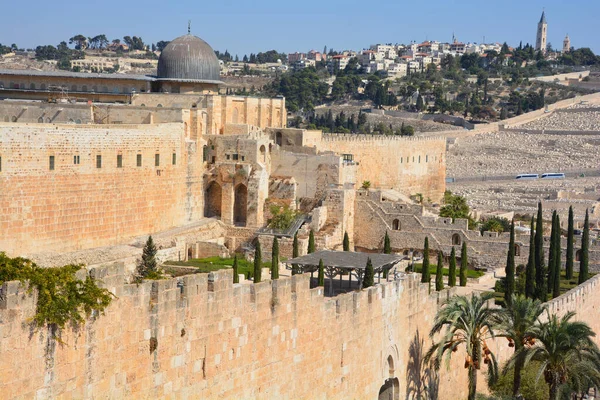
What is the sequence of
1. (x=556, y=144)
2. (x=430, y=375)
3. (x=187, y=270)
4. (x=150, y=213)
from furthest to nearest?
(x=556, y=144), (x=150, y=213), (x=187, y=270), (x=430, y=375)

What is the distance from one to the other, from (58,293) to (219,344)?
112 inches

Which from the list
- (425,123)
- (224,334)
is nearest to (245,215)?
(224,334)

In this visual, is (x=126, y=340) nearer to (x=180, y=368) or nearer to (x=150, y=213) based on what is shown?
(x=180, y=368)

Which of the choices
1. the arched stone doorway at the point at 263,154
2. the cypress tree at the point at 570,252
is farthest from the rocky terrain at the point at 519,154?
the cypress tree at the point at 570,252

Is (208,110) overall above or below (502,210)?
above

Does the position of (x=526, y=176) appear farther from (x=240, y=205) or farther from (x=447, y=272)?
(x=447, y=272)

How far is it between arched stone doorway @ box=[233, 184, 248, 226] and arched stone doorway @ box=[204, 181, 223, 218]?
52cm

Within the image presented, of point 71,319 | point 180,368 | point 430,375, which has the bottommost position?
point 430,375

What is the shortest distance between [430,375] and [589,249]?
620 inches

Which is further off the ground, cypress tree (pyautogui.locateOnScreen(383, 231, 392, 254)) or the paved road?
the paved road

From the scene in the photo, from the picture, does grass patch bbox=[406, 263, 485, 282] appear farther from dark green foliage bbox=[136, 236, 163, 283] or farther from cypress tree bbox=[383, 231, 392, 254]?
dark green foliage bbox=[136, 236, 163, 283]

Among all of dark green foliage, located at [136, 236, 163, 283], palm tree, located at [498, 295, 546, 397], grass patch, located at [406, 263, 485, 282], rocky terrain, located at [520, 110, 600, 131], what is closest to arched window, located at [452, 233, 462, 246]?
grass patch, located at [406, 263, 485, 282]

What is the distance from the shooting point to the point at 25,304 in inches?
399

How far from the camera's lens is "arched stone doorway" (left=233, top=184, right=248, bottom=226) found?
35.7 meters
